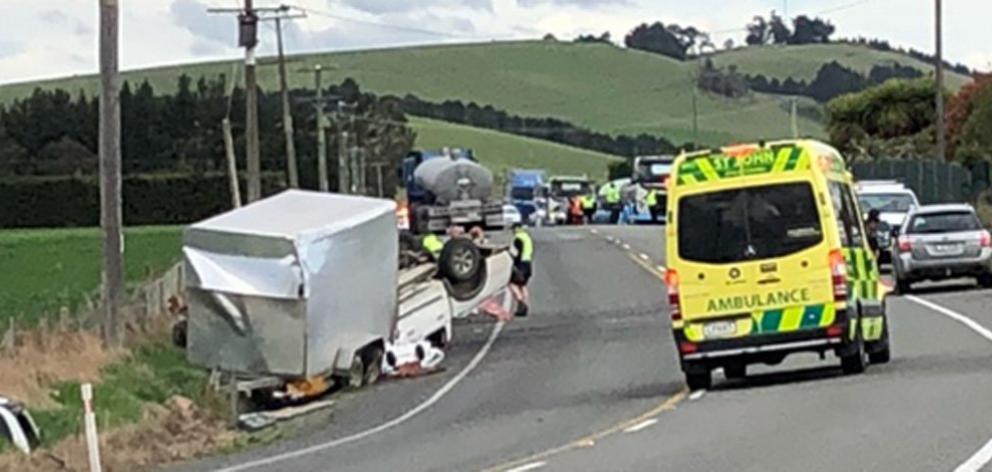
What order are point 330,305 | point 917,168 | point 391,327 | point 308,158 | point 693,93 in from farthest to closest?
1. point 693,93
2. point 308,158
3. point 917,168
4. point 391,327
5. point 330,305

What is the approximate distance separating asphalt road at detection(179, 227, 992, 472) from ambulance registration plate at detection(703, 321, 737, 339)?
67cm

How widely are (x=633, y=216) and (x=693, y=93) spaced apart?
71.4 m

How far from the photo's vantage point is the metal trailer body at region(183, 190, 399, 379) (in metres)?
31.3

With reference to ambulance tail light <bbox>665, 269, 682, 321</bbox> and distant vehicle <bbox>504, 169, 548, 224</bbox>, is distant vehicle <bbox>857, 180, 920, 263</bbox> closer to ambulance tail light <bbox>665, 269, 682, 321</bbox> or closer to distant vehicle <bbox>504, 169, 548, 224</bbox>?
ambulance tail light <bbox>665, 269, 682, 321</bbox>

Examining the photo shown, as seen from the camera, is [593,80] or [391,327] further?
[593,80]

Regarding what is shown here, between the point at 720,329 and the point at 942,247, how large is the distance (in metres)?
16.8

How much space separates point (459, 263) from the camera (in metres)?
38.8

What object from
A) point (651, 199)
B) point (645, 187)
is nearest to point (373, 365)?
point (651, 199)

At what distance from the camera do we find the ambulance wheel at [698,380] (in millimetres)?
25644

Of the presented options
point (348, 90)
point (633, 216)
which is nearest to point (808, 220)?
point (633, 216)

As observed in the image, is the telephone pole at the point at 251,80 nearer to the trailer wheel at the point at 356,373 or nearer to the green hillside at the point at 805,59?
the trailer wheel at the point at 356,373

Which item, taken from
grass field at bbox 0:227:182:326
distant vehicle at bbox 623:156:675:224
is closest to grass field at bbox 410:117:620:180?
distant vehicle at bbox 623:156:675:224

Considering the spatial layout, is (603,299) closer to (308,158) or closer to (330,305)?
(330,305)

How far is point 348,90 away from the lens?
14912 centimetres
